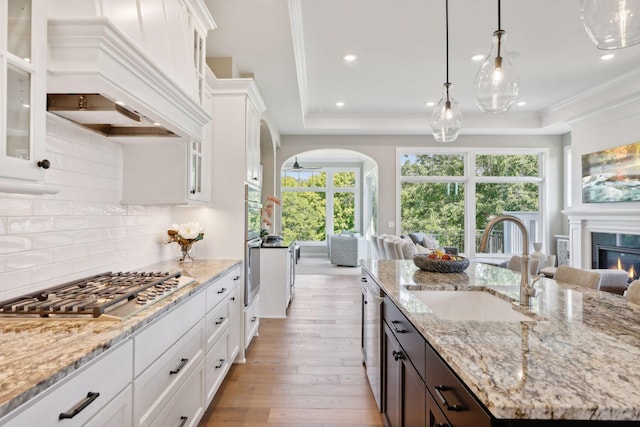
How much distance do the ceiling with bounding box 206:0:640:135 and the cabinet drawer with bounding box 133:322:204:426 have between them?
241cm

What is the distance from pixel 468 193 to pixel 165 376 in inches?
272

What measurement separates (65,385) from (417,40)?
4077 mm

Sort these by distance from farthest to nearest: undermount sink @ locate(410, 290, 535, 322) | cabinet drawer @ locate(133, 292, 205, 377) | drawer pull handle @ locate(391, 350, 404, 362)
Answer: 1. undermount sink @ locate(410, 290, 535, 322)
2. drawer pull handle @ locate(391, 350, 404, 362)
3. cabinet drawer @ locate(133, 292, 205, 377)

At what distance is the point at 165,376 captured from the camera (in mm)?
1520

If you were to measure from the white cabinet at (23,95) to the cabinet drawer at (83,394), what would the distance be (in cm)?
58

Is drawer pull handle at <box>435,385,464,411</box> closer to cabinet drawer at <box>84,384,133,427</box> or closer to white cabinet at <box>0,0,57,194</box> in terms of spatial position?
cabinet drawer at <box>84,384,133,427</box>

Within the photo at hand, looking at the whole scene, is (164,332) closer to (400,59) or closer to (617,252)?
(400,59)

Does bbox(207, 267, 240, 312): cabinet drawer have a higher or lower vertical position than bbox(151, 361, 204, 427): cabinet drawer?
higher

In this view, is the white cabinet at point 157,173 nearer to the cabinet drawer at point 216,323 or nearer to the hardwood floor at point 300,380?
the cabinet drawer at point 216,323

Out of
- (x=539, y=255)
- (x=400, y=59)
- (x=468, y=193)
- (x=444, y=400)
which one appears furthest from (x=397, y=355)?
(x=468, y=193)

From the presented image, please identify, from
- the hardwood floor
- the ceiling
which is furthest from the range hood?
the hardwood floor

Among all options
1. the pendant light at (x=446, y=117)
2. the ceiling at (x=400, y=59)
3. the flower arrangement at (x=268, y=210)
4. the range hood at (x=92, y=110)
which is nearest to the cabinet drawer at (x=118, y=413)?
the range hood at (x=92, y=110)

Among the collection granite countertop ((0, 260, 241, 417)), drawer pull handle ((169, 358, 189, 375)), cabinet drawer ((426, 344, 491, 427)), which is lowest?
drawer pull handle ((169, 358, 189, 375))

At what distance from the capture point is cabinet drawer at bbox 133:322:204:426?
1.31 m
